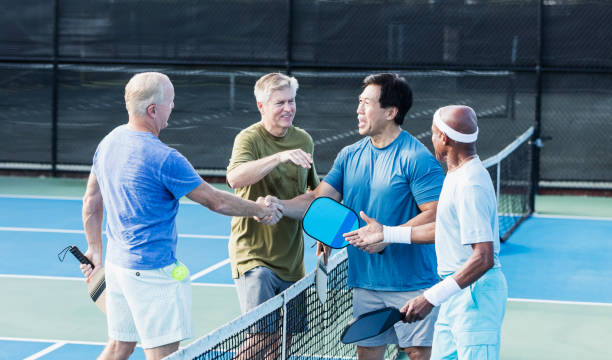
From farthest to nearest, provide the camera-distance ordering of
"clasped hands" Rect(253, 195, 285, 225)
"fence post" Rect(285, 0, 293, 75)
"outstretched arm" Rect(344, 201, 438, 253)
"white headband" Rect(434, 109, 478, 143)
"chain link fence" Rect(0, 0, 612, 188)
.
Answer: "fence post" Rect(285, 0, 293, 75) → "chain link fence" Rect(0, 0, 612, 188) → "clasped hands" Rect(253, 195, 285, 225) → "outstretched arm" Rect(344, 201, 438, 253) → "white headband" Rect(434, 109, 478, 143)

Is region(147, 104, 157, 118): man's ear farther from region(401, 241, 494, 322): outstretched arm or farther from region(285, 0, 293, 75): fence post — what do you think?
region(285, 0, 293, 75): fence post

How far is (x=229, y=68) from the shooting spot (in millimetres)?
15227

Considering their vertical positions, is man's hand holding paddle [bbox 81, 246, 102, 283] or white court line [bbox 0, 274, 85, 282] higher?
man's hand holding paddle [bbox 81, 246, 102, 283]

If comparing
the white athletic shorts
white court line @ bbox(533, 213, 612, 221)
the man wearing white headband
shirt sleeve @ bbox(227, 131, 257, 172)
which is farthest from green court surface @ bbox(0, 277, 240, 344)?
white court line @ bbox(533, 213, 612, 221)

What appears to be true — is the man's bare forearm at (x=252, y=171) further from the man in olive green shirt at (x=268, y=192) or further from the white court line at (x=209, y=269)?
the white court line at (x=209, y=269)

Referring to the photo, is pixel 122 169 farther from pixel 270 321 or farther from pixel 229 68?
pixel 229 68

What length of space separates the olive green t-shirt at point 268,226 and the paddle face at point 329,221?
1.96 ft

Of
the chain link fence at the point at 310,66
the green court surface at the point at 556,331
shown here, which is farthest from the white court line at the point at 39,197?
the green court surface at the point at 556,331

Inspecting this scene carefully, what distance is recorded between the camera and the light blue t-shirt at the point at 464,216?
150 inches

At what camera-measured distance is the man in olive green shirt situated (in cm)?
495

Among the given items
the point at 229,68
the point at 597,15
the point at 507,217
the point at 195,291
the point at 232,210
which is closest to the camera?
the point at 232,210

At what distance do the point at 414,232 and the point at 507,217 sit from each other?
8.11 metres

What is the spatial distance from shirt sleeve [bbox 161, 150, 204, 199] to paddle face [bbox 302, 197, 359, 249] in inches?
23.4

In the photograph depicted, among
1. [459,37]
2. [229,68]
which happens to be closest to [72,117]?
[229,68]
